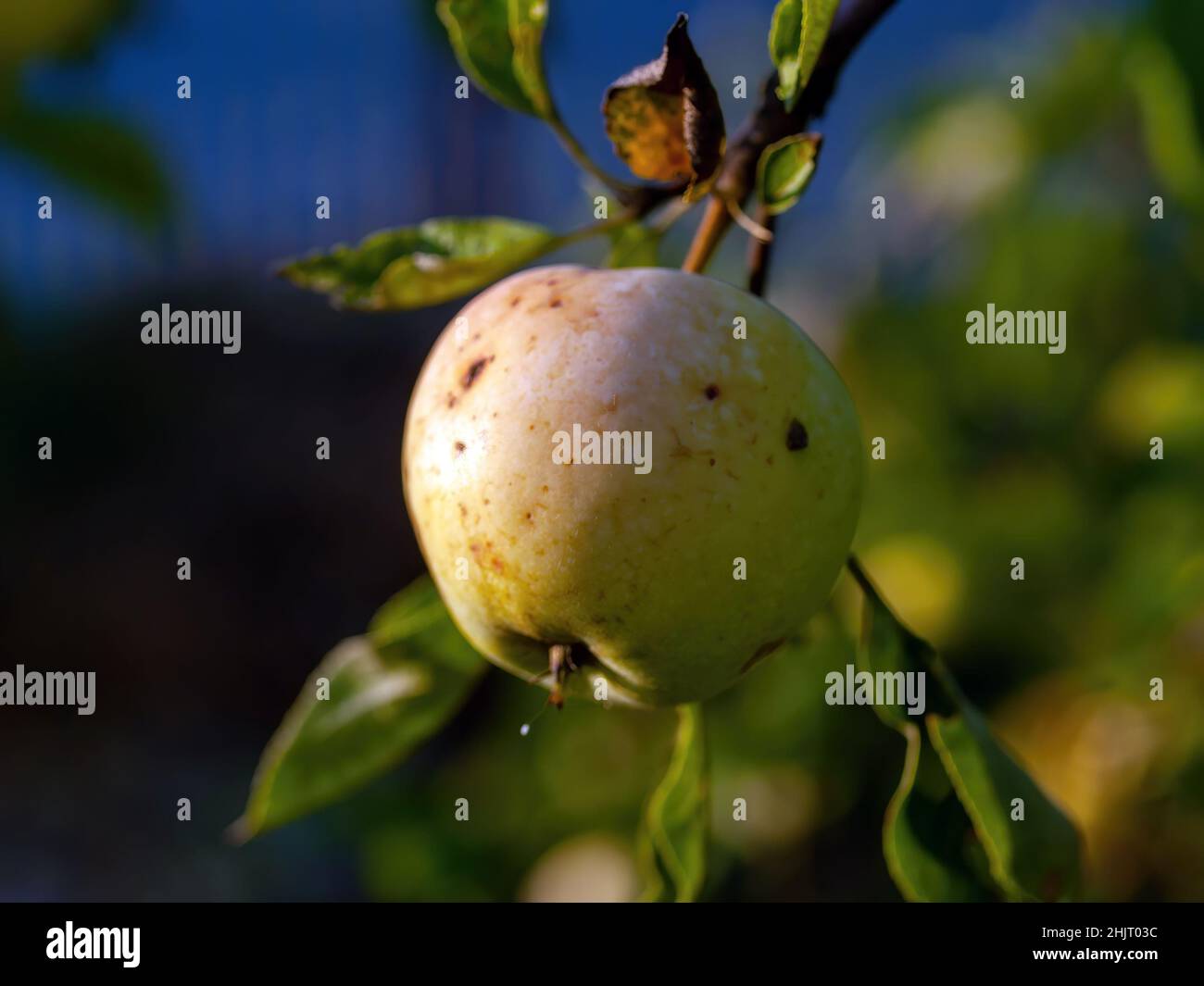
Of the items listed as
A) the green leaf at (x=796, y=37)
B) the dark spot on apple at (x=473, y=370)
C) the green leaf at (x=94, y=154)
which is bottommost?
the dark spot on apple at (x=473, y=370)

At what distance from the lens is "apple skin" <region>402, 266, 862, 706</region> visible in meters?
0.57

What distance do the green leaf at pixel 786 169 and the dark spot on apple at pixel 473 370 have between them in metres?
0.17

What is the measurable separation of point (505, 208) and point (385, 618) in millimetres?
3434

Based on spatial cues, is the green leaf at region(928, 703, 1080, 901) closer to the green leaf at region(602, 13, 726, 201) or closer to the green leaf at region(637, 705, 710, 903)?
the green leaf at region(637, 705, 710, 903)

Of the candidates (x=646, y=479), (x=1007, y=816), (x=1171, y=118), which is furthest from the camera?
(x=1171, y=118)

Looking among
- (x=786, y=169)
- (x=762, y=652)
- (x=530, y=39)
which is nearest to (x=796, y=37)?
(x=786, y=169)

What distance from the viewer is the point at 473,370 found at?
2.03 feet

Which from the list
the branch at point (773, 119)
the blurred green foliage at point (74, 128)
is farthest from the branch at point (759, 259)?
the blurred green foliage at point (74, 128)

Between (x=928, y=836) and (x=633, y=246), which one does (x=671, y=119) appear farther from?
(x=928, y=836)

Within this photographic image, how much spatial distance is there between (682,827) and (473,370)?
1.13 ft

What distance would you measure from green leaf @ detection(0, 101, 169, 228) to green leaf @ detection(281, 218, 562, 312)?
686mm

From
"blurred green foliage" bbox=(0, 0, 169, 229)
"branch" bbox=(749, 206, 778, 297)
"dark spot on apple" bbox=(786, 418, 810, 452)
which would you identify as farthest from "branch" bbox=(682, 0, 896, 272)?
"blurred green foliage" bbox=(0, 0, 169, 229)

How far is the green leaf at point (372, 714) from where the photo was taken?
85 cm

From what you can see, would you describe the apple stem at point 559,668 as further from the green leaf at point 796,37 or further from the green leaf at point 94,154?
the green leaf at point 94,154
